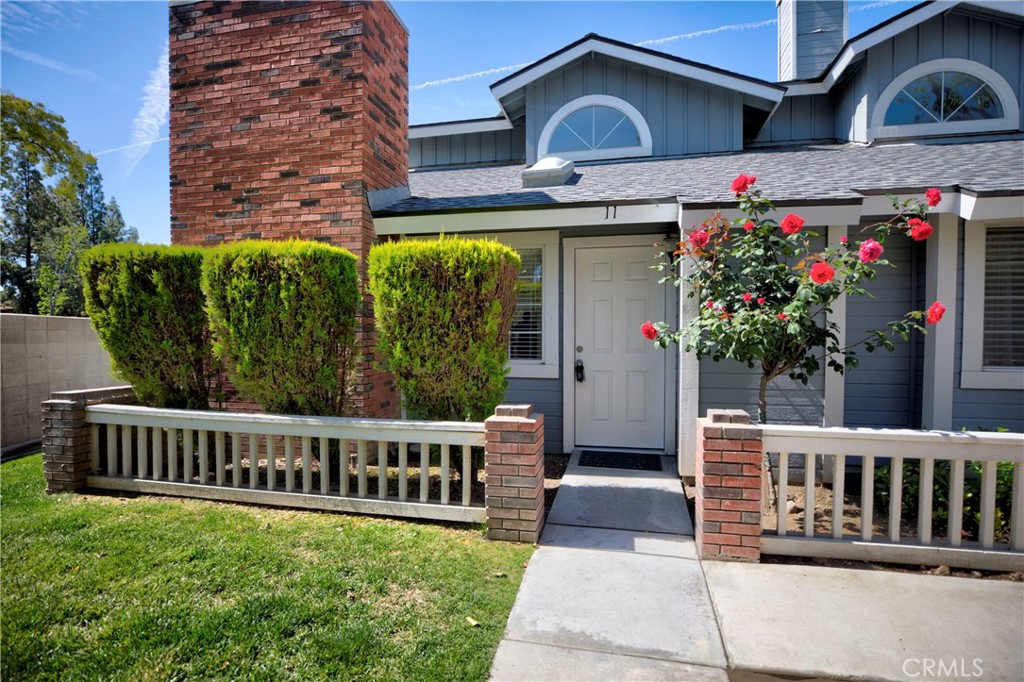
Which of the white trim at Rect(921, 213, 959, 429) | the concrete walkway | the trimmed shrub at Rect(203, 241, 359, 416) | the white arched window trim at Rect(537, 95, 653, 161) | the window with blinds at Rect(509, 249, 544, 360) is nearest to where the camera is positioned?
the concrete walkway

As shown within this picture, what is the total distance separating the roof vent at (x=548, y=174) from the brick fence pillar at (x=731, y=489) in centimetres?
375

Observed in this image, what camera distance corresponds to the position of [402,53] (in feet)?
18.7

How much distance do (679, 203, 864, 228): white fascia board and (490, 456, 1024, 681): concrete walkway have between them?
2.65 meters

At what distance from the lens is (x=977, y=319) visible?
441 cm

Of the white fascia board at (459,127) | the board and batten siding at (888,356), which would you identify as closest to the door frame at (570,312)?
the board and batten siding at (888,356)

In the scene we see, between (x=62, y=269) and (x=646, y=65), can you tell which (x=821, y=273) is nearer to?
(x=646, y=65)

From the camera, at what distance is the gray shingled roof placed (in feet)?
14.4

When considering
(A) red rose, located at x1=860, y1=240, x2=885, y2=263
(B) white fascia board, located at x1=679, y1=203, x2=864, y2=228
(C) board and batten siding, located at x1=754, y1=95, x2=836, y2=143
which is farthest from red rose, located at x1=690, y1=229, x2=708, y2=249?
(C) board and batten siding, located at x1=754, y1=95, x2=836, y2=143

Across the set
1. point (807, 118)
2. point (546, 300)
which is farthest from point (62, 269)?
point (807, 118)

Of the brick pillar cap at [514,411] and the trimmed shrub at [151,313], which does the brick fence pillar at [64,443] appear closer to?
the trimmed shrub at [151,313]

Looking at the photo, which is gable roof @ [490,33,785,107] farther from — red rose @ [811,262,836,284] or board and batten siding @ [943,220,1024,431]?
red rose @ [811,262,836,284]

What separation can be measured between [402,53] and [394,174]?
4.91 ft

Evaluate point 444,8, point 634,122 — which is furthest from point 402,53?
point 634,122

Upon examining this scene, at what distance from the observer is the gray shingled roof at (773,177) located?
14.4 feet
